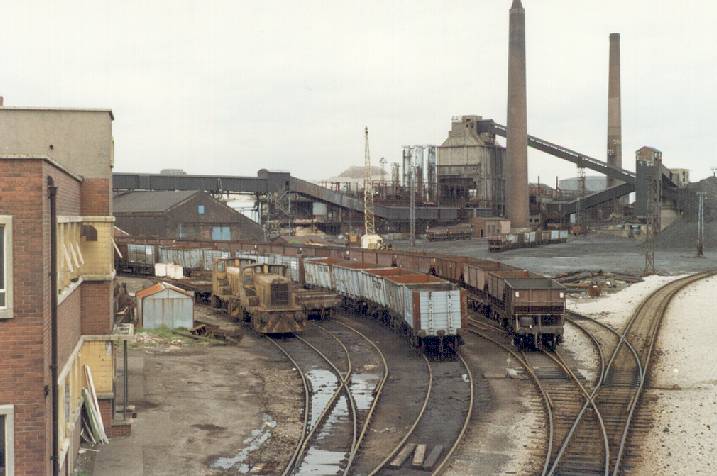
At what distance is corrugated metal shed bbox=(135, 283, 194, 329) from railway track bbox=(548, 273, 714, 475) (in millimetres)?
16537

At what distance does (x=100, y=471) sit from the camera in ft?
59.0

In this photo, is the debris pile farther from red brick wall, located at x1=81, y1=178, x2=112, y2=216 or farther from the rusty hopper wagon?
red brick wall, located at x1=81, y1=178, x2=112, y2=216

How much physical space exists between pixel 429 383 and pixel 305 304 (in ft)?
46.0

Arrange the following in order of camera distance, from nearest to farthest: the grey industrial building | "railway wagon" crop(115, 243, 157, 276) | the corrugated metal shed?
1. the corrugated metal shed
2. "railway wagon" crop(115, 243, 157, 276)
3. the grey industrial building

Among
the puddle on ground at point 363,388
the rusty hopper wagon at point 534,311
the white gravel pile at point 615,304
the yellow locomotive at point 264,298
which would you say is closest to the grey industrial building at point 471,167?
the white gravel pile at point 615,304

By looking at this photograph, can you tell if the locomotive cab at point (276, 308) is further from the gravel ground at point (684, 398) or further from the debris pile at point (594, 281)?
the debris pile at point (594, 281)

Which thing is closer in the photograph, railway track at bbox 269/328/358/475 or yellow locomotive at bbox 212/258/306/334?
railway track at bbox 269/328/358/475

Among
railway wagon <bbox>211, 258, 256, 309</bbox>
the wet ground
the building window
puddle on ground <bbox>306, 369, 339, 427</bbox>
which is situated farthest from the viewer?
the building window

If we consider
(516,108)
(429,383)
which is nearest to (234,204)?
(516,108)

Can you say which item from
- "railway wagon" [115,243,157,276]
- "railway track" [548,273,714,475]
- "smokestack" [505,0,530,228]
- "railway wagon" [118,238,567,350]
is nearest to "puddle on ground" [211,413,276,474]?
"railway track" [548,273,714,475]

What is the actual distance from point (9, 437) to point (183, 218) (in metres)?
75.7

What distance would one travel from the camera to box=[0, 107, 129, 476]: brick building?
13.0m

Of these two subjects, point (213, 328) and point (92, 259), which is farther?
point (213, 328)

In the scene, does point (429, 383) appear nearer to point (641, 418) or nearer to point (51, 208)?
point (641, 418)
